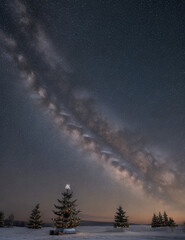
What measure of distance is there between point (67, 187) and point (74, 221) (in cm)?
479

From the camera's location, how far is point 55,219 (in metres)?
23.2

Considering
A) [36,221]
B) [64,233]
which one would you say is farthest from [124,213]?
[64,233]

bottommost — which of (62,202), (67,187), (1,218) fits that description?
(1,218)

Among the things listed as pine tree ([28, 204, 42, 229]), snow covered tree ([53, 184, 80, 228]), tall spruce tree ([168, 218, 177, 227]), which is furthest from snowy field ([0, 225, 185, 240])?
Result: tall spruce tree ([168, 218, 177, 227])

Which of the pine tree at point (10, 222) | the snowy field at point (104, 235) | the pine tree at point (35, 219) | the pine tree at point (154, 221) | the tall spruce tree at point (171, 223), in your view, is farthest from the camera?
the pine tree at point (10, 222)

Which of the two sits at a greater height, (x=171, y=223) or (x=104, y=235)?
(x=171, y=223)

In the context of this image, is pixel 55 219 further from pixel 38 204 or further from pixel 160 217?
pixel 160 217

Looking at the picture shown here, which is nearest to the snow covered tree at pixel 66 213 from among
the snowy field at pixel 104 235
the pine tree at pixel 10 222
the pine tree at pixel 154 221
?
the snowy field at pixel 104 235

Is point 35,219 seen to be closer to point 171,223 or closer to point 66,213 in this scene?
point 66,213

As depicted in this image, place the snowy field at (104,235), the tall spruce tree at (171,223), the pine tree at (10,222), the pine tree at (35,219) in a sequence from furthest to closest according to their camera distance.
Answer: the pine tree at (10,222), the tall spruce tree at (171,223), the pine tree at (35,219), the snowy field at (104,235)

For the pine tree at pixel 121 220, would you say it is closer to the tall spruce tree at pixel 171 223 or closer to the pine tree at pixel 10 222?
the tall spruce tree at pixel 171 223

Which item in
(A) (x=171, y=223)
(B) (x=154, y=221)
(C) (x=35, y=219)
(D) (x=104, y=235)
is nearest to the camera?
(D) (x=104, y=235)

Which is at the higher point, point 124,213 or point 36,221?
point 124,213

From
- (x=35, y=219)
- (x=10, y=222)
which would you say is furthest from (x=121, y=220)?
(x=10, y=222)
